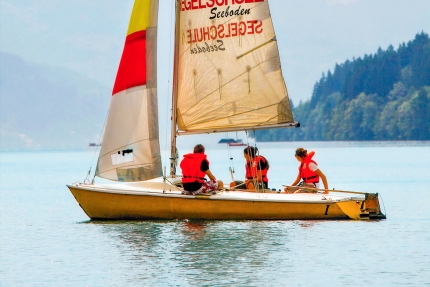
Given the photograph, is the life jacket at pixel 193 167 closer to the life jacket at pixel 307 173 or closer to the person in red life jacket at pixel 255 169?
the person in red life jacket at pixel 255 169

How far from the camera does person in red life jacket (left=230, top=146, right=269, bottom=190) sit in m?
28.2

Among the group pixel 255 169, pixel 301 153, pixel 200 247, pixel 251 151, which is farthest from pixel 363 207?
pixel 200 247

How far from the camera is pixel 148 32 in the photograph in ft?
95.9

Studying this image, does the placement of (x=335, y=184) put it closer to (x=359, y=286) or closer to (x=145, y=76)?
(x=145, y=76)

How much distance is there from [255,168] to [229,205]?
1.74m

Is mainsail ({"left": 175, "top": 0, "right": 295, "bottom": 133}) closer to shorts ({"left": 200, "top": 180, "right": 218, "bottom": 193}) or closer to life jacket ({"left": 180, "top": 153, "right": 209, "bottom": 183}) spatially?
life jacket ({"left": 180, "top": 153, "right": 209, "bottom": 183})

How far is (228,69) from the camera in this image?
2942cm

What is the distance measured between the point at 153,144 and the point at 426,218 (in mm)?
9004

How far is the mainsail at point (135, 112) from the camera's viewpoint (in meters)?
29.0

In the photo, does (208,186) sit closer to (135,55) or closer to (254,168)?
(254,168)

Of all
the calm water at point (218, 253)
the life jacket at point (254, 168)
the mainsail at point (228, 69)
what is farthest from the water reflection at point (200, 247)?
the mainsail at point (228, 69)

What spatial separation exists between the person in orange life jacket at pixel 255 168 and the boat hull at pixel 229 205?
2.05 ft

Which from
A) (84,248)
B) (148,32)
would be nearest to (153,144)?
(148,32)

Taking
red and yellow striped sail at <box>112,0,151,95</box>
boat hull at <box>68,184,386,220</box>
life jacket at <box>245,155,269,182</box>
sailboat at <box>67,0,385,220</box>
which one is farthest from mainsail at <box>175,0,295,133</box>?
boat hull at <box>68,184,386,220</box>
